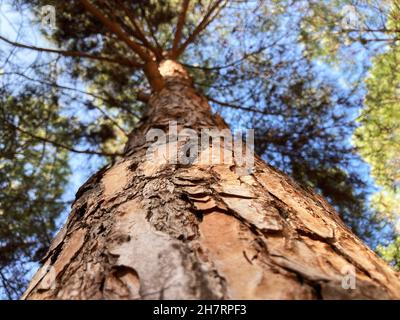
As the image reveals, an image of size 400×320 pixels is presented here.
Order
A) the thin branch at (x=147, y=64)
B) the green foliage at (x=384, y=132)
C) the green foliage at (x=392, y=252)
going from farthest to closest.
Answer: the green foliage at (x=384, y=132) < the thin branch at (x=147, y=64) < the green foliage at (x=392, y=252)

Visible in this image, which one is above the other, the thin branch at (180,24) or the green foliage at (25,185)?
the thin branch at (180,24)

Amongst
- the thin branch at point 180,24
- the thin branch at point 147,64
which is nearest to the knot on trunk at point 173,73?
the thin branch at point 147,64

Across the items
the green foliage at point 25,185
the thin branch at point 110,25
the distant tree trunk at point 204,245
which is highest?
the thin branch at point 110,25

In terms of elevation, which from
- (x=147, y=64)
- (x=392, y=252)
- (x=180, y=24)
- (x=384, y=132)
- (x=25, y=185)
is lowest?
(x=392, y=252)

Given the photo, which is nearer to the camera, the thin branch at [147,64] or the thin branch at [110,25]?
the thin branch at [147,64]

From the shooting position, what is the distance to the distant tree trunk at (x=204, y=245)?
761 mm

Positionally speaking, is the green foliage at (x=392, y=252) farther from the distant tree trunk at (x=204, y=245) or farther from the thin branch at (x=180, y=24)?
the thin branch at (x=180, y=24)

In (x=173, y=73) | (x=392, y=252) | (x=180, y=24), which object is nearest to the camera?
(x=392, y=252)

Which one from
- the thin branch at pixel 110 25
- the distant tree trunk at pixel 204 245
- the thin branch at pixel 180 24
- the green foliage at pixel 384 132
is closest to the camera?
the distant tree trunk at pixel 204 245

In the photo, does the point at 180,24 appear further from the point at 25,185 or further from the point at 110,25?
the point at 25,185

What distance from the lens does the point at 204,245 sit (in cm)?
91

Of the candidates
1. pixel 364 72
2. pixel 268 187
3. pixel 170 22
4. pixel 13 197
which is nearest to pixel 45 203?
pixel 13 197

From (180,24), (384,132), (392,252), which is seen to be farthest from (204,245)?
(384,132)
